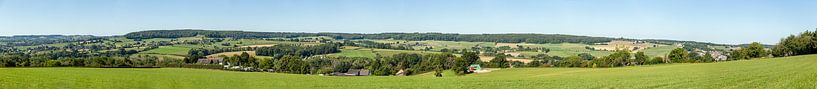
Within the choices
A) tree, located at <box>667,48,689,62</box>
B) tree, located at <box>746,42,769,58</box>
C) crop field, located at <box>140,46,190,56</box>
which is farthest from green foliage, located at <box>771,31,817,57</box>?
crop field, located at <box>140,46,190,56</box>

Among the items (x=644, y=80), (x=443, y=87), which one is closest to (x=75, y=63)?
(x=443, y=87)

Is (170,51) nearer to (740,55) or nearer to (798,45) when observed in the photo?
(740,55)

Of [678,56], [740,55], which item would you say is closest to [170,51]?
[678,56]

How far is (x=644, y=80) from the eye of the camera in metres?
35.6

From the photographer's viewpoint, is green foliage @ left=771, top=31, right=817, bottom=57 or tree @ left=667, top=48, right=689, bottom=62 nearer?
green foliage @ left=771, top=31, right=817, bottom=57

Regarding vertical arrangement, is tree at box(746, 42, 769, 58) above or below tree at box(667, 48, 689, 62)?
above

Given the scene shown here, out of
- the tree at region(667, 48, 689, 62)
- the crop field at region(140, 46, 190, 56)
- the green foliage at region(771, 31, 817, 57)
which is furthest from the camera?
the crop field at region(140, 46, 190, 56)

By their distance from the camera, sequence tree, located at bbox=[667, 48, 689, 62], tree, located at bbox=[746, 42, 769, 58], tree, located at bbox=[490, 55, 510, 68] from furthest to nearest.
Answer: tree, located at bbox=[490, 55, 510, 68]
tree, located at bbox=[667, 48, 689, 62]
tree, located at bbox=[746, 42, 769, 58]

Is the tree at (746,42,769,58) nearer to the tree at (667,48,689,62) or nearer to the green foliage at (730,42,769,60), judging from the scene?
the green foliage at (730,42,769,60)

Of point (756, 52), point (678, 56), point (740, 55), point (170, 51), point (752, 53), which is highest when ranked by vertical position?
point (756, 52)

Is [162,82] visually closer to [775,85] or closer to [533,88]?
[533,88]

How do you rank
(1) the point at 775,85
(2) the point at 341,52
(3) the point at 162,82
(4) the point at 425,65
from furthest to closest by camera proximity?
1. (2) the point at 341,52
2. (4) the point at 425,65
3. (3) the point at 162,82
4. (1) the point at 775,85

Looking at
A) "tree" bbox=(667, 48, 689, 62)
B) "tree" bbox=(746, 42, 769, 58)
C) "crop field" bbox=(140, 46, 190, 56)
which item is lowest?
"crop field" bbox=(140, 46, 190, 56)

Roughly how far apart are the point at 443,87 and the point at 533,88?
193 inches
